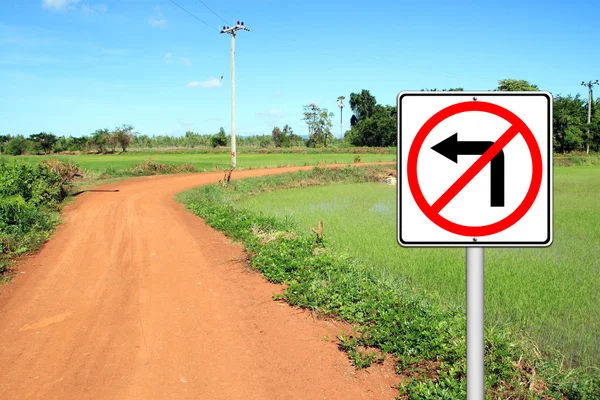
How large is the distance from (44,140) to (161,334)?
57614 mm

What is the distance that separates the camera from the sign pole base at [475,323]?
1508 millimetres

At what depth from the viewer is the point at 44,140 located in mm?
55406

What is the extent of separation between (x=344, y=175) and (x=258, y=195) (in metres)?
8.65

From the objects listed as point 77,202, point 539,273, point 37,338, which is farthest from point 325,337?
point 77,202

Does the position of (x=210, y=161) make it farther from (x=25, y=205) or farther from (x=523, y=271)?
(x=523, y=271)

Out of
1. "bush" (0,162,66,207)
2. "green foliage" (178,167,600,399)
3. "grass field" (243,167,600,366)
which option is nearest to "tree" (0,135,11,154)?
"bush" (0,162,66,207)

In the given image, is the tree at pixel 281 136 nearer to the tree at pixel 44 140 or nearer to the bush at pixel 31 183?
the tree at pixel 44 140

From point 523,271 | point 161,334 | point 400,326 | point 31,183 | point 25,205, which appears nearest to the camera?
point 400,326

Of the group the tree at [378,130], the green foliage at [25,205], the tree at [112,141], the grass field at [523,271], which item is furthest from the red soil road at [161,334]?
the tree at [378,130]

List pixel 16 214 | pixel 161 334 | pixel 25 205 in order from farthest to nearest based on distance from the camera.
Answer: pixel 25 205 < pixel 16 214 < pixel 161 334

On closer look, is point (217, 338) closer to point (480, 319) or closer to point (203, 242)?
point (480, 319)

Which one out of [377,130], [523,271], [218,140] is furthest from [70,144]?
[523,271]

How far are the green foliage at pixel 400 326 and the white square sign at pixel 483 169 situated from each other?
2.37 meters

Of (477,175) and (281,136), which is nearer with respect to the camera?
(477,175)
